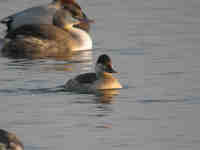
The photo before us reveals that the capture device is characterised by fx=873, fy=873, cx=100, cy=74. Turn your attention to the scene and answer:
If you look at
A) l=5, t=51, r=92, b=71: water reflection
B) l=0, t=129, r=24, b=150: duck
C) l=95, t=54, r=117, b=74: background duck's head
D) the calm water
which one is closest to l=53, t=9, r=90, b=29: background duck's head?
the calm water

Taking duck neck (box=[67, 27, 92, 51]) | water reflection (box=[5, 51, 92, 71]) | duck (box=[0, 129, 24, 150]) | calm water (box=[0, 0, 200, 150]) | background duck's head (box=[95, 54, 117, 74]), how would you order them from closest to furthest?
duck (box=[0, 129, 24, 150]) < calm water (box=[0, 0, 200, 150]) < background duck's head (box=[95, 54, 117, 74]) < water reflection (box=[5, 51, 92, 71]) < duck neck (box=[67, 27, 92, 51])

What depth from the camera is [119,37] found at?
78.6 ft

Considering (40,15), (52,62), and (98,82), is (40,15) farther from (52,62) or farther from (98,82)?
(98,82)

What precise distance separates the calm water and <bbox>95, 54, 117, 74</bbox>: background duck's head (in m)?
0.48

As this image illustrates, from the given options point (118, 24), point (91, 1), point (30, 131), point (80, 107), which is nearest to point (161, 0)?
point (91, 1)

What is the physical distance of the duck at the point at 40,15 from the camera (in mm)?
23266

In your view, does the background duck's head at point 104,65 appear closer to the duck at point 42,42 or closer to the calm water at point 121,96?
the calm water at point 121,96

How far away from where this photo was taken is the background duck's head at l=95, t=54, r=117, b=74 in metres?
16.8

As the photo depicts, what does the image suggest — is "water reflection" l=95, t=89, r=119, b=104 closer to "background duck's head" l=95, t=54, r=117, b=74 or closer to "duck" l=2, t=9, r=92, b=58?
"background duck's head" l=95, t=54, r=117, b=74

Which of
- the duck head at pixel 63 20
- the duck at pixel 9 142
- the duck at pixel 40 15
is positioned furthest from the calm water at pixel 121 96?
the duck at pixel 40 15

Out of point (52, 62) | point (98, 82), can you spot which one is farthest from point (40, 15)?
point (98, 82)

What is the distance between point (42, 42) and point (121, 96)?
6788 mm

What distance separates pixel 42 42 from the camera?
22469mm

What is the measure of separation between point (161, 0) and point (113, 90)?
14583 millimetres
